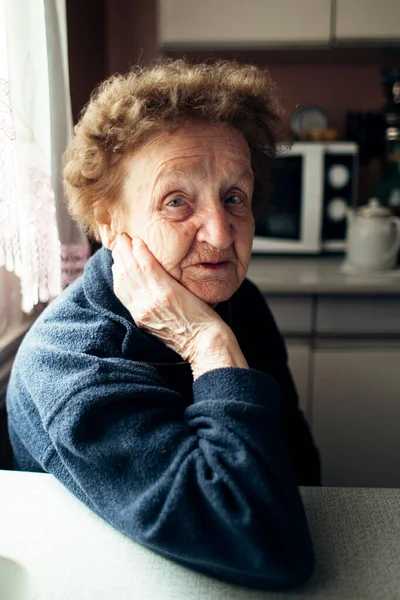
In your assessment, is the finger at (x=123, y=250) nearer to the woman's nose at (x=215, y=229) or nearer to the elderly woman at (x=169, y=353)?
the elderly woman at (x=169, y=353)

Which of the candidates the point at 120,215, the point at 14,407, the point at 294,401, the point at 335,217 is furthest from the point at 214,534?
the point at 335,217

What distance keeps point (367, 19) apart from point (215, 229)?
61.3 inches

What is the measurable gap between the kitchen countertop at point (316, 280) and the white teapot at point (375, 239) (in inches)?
1.9

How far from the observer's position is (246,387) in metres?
0.77

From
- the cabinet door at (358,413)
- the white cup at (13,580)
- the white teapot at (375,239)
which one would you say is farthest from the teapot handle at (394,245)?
the white cup at (13,580)

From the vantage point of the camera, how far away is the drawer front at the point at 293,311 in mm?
1938

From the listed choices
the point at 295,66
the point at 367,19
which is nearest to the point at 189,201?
the point at 367,19

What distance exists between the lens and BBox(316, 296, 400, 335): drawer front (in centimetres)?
193

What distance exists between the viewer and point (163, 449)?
0.73 meters

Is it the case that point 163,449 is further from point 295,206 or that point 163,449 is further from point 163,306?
point 295,206

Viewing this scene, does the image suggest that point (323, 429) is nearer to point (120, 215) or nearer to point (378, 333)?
point (378, 333)

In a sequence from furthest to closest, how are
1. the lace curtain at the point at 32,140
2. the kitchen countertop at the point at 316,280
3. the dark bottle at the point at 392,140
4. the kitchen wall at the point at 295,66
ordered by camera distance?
the kitchen wall at the point at 295,66
the dark bottle at the point at 392,140
the kitchen countertop at the point at 316,280
the lace curtain at the point at 32,140

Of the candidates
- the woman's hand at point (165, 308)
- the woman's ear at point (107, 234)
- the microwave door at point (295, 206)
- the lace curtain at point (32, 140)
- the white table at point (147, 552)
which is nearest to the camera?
the white table at point (147, 552)

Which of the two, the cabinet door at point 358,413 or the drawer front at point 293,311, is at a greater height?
the drawer front at point 293,311
